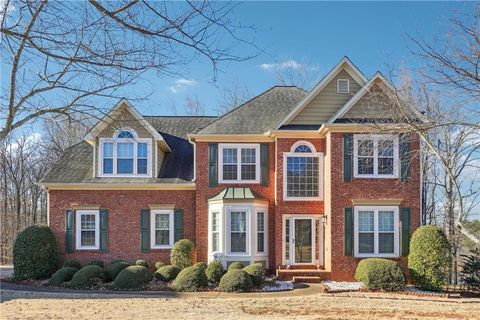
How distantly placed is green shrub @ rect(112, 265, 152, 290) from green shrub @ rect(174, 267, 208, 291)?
1118 millimetres

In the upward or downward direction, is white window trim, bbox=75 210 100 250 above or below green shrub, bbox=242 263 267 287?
above

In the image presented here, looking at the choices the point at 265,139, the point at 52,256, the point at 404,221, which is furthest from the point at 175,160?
the point at 404,221

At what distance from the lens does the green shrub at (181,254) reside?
20672mm

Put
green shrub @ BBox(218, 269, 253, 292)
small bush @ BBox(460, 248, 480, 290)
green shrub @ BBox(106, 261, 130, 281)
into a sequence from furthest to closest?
green shrub @ BBox(106, 261, 130, 281) → small bush @ BBox(460, 248, 480, 290) → green shrub @ BBox(218, 269, 253, 292)

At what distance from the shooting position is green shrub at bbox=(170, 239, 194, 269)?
20672mm

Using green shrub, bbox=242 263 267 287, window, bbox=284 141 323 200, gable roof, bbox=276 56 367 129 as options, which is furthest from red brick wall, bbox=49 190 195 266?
gable roof, bbox=276 56 367 129

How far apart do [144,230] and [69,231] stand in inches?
119

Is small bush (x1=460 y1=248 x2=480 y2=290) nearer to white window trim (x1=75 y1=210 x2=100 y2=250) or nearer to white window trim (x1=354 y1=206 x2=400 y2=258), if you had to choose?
white window trim (x1=354 y1=206 x2=400 y2=258)

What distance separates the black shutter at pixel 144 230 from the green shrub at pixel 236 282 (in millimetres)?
5470

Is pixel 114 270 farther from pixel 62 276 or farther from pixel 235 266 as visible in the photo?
pixel 235 266

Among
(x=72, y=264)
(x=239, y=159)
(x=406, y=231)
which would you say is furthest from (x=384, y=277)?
(x=72, y=264)

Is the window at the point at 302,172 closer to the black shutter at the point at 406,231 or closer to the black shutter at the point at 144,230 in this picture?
the black shutter at the point at 406,231

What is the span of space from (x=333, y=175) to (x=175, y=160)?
7.45m

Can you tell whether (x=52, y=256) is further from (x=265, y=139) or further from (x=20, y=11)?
(x=20, y=11)
